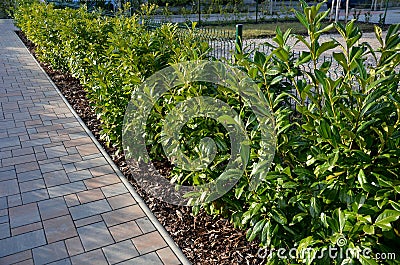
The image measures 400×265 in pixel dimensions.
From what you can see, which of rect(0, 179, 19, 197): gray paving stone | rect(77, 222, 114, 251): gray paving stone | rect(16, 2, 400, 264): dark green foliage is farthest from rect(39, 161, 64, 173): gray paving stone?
rect(16, 2, 400, 264): dark green foliage

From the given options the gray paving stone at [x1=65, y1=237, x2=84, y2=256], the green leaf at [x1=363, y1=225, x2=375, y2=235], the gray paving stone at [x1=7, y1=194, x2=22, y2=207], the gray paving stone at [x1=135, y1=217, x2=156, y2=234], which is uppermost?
the green leaf at [x1=363, y1=225, x2=375, y2=235]

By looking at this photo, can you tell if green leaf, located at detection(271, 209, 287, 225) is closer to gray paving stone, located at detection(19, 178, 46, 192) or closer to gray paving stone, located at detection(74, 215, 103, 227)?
gray paving stone, located at detection(74, 215, 103, 227)

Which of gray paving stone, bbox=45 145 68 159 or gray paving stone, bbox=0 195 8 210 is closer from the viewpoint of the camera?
gray paving stone, bbox=0 195 8 210

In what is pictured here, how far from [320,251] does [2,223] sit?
246 centimetres

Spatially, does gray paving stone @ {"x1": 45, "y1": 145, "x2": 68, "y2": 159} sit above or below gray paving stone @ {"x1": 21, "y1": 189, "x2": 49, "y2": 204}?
above

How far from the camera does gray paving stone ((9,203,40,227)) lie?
3.07m

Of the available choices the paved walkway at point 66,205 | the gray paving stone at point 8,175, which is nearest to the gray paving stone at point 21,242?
the paved walkway at point 66,205

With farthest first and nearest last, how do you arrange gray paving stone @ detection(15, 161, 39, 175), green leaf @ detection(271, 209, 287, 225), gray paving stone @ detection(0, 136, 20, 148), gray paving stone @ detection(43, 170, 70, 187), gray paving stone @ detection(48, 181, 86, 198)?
gray paving stone @ detection(0, 136, 20, 148), gray paving stone @ detection(15, 161, 39, 175), gray paving stone @ detection(43, 170, 70, 187), gray paving stone @ detection(48, 181, 86, 198), green leaf @ detection(271, 209, 287, 225)

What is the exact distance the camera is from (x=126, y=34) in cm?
445

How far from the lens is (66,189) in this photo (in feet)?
11.7

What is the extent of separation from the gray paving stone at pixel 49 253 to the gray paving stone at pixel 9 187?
0.99 m

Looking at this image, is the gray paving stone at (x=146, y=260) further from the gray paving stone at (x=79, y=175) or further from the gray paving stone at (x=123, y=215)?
the gray paving stone at (x=79, y=175)

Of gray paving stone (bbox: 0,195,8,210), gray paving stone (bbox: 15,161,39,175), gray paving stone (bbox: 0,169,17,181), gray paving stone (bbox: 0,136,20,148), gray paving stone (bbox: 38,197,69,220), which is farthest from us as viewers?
gray paving stone (bbox: 0,136,20,148)

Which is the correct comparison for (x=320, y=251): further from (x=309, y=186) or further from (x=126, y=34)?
(x=126, y=34)
